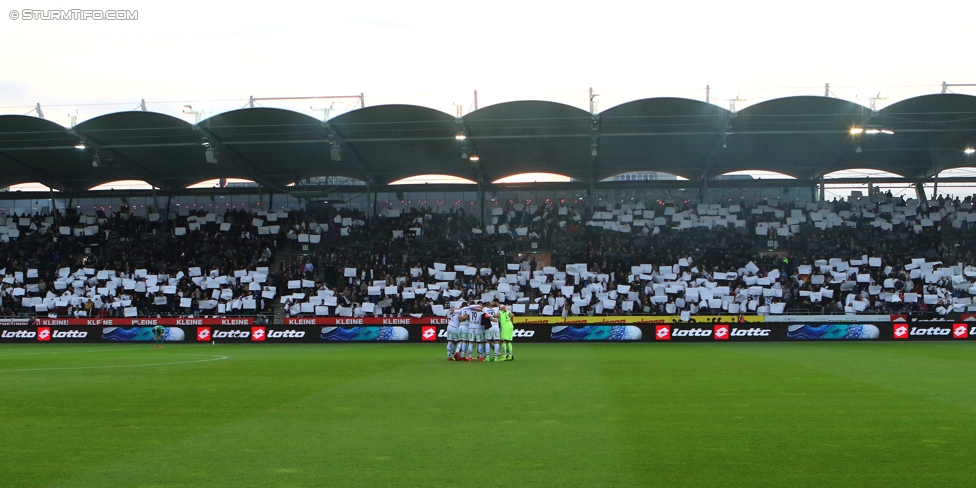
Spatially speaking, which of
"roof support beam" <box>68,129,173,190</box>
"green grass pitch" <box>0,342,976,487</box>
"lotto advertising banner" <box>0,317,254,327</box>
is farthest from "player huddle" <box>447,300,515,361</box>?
"roof support beam" <box>68,129,173,190</box>

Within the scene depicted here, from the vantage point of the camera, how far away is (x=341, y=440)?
452 inches

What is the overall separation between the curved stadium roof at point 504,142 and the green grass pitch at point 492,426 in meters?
22.2

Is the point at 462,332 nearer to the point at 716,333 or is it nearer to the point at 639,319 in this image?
the point at 716,333

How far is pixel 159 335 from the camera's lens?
130 ft

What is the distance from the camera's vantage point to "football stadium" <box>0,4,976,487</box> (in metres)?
10.9

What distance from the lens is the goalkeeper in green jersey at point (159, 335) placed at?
1555 inches

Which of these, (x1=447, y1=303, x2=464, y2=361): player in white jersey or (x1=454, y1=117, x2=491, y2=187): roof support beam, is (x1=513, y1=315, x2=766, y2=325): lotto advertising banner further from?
(x1=447, y1=303, x2=464, y2=361): player in white jersey

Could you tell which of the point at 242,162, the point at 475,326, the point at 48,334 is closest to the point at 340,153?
the point at 242,162

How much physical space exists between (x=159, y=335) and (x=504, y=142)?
20390 mm

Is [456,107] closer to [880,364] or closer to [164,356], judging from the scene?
[164,356]

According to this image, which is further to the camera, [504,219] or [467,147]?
[504,219]

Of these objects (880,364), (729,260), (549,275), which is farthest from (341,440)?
(729,260)

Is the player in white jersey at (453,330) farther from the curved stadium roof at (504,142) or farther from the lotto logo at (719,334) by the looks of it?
the curved stadium roof at (504,142)

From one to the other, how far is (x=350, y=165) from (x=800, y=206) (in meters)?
27.9
